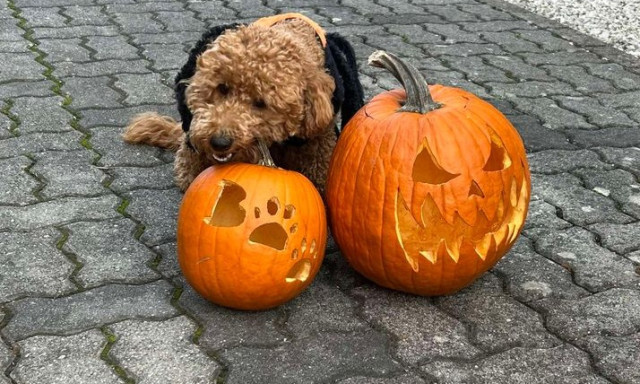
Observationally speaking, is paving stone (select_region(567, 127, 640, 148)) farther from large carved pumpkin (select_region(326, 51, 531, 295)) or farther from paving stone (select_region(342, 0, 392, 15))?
paving stone (select_region(342, 0, 392, 15))

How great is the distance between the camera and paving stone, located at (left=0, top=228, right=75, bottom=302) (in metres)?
3.34

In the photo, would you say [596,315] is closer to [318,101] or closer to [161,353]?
[318,101]

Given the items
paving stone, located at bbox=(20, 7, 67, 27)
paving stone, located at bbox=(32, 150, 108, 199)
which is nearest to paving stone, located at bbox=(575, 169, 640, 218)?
paving stone, located at bbox=(32, 150, 108, 199)

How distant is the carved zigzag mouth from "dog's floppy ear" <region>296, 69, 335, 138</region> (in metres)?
0.51

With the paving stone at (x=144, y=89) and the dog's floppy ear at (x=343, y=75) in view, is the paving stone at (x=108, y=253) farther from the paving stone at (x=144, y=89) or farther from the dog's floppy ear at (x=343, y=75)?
the paving stone at (x=144, y=89)

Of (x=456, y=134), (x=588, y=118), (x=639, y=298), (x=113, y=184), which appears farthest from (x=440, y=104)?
(x=588, y=118)

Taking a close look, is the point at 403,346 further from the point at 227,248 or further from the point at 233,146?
the point at 233,146

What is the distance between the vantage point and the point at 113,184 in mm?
4270

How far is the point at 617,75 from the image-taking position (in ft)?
20.8

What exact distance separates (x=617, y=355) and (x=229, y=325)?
1360mm

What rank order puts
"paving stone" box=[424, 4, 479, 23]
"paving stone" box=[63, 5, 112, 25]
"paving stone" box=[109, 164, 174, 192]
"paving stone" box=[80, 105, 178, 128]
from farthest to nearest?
1. "paving stone" box=[424, 4, 479, 23]
2. "paving stone" box=[63, 5, 112, 25]
3. "paving stone" box=[80, 105, 178, 128]
4. "paving stone" box=[109, 164, 174, 192]

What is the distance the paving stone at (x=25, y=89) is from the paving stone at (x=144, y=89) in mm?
425

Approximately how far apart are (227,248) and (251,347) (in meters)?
0.35

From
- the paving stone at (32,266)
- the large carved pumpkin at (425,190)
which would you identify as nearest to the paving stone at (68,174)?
the paving stone at (32,266)
